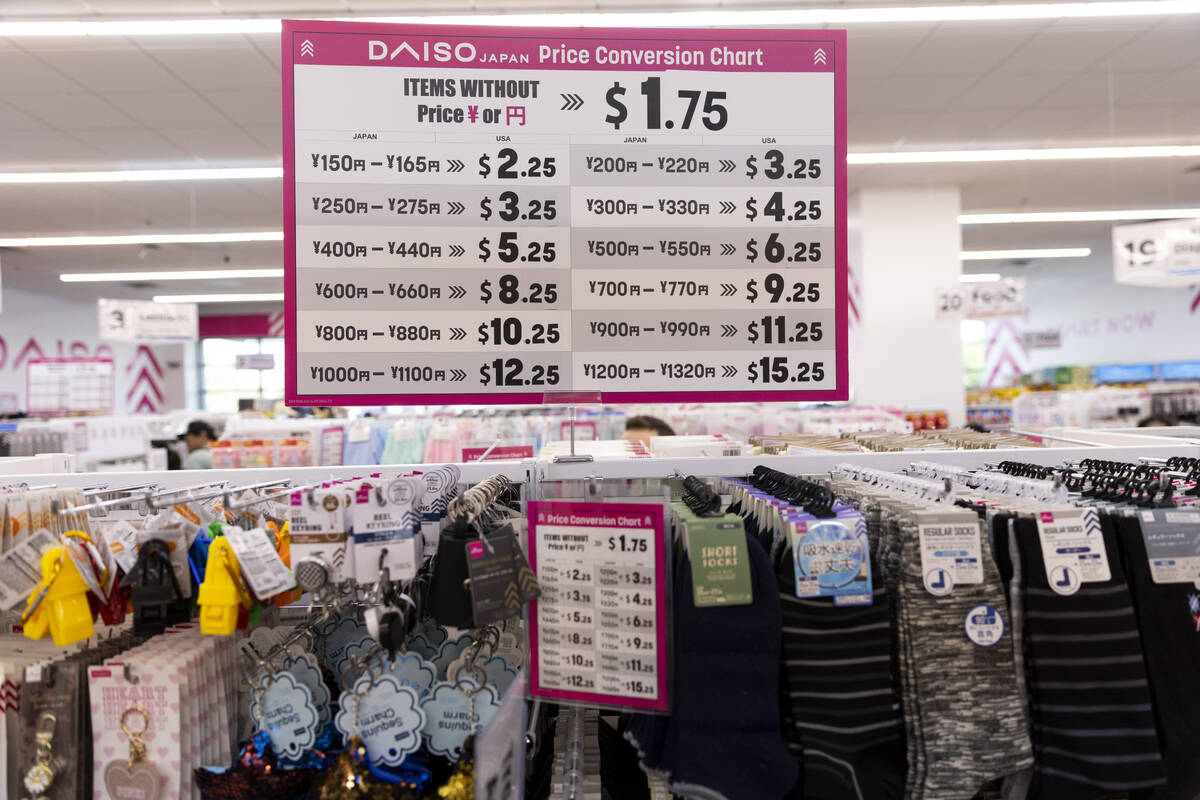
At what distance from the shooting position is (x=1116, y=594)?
1.45 m

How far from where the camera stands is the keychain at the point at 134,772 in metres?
1.42

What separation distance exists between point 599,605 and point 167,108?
21.7 feet

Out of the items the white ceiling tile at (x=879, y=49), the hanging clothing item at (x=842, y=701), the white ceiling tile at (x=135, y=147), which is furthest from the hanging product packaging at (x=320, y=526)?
the white ceiling tile at (x=135, y=147)

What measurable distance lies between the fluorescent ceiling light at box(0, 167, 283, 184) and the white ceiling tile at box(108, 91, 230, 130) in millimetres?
1328

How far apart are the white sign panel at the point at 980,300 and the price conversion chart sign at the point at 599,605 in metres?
8.13

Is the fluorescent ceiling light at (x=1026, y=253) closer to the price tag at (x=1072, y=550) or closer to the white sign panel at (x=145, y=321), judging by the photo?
the white sign panel at (x=145, y=321)

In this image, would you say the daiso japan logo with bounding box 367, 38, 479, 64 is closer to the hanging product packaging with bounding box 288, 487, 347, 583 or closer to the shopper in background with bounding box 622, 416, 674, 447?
the hanging product packaging with bounding box 288, 487, 347, 583

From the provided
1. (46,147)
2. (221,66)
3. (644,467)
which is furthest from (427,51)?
(46,147)

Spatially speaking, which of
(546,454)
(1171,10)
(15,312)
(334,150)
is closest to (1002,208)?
(1171,10)

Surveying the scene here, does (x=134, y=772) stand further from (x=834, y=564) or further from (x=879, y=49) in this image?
(x=879, y=49)

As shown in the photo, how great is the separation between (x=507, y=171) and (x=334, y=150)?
45cm

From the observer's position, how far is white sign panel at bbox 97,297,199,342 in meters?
9.90

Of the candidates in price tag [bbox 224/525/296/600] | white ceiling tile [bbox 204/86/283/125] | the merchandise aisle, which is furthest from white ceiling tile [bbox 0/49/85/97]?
price tag [bbox 224/525/296/600]

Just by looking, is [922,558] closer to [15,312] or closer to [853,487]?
[853,487]
